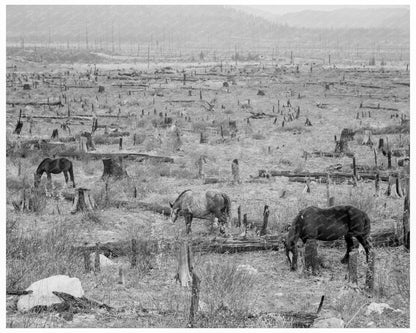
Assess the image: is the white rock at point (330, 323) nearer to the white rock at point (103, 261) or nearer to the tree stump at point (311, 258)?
the tree stump at point (311, 258)

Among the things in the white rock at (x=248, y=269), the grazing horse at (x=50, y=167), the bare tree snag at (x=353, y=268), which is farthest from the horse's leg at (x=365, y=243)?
the grazing horse at (x=50, y=167)

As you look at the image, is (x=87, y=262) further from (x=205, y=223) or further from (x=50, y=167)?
(x=50, y=167)

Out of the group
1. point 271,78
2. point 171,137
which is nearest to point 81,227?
point 171,137

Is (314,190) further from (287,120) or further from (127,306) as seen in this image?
(287,120)

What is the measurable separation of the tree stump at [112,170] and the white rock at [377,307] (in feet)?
31.0

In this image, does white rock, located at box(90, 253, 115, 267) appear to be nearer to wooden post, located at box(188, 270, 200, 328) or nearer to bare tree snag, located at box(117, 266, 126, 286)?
bare tree snag, located at box(117, 266, 126, 286)

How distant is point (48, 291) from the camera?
6836mm

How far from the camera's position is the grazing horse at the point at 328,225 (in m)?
8.91

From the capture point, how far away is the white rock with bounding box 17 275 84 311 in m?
6.75

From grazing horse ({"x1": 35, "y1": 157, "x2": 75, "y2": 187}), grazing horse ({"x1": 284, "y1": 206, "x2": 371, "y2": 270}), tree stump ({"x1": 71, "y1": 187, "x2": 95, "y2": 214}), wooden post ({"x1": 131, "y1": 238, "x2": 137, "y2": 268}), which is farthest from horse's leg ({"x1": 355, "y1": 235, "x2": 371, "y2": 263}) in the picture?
grazing horse ({"x1": 35, "y1": 157, "x2": 75, "y2": 187})

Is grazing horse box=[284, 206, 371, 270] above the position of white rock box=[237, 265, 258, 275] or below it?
above

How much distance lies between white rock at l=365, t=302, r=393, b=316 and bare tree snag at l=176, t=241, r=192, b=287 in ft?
8.00

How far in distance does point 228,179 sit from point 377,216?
15.5 feet

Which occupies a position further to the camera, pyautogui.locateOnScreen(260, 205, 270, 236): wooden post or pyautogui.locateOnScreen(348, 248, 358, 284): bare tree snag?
pyautogui.locateOnScreen(260, 205, 270, 236): wooden post
